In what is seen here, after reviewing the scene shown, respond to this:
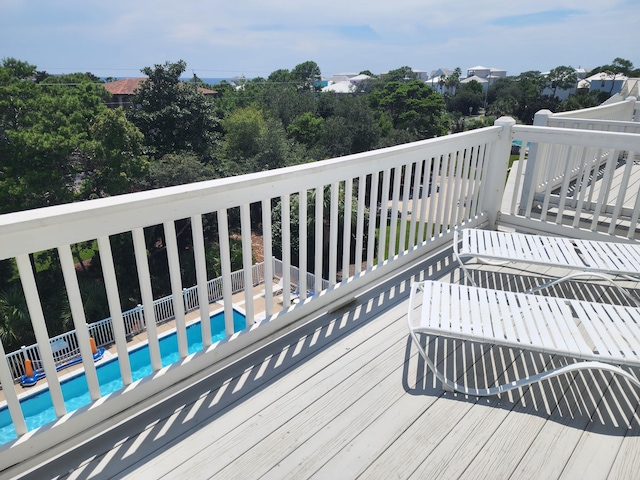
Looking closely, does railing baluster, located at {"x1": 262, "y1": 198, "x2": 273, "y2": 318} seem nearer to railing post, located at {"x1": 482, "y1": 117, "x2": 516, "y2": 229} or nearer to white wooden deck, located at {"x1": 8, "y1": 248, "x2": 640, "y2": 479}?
white wooden deck, located at {"x1": 8, "y1": 248, "x2": 640, "y2": 479}

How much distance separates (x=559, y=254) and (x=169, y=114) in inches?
927

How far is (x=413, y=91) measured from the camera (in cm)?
4256

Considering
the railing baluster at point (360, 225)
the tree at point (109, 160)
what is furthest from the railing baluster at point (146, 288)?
the tree at point (109, 160)

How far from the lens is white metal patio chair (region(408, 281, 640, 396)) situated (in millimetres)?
1693

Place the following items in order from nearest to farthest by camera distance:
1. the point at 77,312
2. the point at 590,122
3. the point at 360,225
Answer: the point at 77,312 < the point at 360,225 < the point at 590,122

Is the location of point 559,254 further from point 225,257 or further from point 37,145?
point 37,145

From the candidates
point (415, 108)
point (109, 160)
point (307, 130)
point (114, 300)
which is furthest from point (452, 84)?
point (114, 300)

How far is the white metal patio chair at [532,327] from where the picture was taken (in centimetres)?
169

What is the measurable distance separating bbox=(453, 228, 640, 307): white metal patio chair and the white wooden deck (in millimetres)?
682

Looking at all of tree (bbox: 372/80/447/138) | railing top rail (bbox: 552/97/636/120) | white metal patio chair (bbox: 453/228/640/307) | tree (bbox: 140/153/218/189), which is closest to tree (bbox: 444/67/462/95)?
tree (bbox: 372/80/447/138)

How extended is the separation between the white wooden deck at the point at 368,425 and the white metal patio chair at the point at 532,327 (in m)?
0.16

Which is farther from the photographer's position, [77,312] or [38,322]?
[77,312]

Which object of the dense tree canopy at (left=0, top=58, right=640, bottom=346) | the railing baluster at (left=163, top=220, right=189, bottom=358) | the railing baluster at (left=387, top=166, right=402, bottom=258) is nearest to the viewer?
the railing baluster at (left=163, top=220, right=189, bottom=358)

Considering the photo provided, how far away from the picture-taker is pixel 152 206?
1.55 meters
